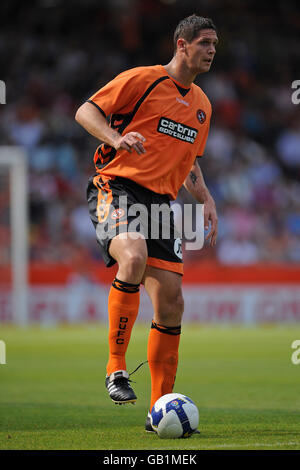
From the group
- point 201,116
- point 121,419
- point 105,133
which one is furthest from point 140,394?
point 105,133

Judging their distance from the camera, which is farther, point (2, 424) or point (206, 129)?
point (206, 129)

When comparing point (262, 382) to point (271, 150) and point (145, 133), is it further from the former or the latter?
point (271, 150)

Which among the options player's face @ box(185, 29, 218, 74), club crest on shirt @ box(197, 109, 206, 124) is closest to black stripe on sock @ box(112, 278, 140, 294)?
club crest on shirt @ box(197, 109, 206, 124)

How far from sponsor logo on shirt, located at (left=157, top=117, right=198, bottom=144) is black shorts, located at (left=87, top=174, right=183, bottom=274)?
0.43 meters

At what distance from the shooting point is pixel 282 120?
69.9ft

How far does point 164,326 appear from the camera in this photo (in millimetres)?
5641

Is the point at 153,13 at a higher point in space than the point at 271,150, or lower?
higher

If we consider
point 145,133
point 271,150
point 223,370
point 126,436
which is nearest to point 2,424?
point 126,436

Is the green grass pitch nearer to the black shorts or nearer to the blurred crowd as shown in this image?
the black shorts

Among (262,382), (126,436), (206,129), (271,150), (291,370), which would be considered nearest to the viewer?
(126,436)

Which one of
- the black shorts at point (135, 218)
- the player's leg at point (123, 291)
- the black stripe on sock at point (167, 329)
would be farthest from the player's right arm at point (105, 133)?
the black stripe on sock at point (167, 329)

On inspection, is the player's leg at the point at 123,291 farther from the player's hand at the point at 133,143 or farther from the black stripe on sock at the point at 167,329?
the player's hand at the point at 133,143

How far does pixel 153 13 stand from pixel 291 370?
15900mm

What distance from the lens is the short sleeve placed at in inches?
218
